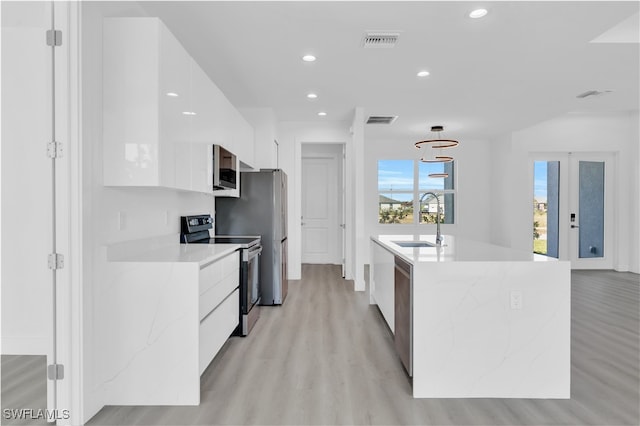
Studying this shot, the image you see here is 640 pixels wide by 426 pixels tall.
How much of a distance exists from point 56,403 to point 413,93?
4.50 m

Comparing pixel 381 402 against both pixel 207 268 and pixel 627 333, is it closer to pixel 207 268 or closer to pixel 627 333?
pixel 207 268

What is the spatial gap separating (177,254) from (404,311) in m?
1.60

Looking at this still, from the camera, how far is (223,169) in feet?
10.6

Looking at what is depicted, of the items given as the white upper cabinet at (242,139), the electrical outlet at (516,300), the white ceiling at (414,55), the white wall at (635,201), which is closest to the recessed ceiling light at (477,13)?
the white ceiling at (414,55)

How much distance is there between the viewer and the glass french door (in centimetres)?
676

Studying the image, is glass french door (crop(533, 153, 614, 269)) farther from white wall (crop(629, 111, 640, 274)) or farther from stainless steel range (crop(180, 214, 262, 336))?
stainless steel range (crop(180, 214, 262, 336))

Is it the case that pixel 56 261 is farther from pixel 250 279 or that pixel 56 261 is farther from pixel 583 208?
pixel 583 208

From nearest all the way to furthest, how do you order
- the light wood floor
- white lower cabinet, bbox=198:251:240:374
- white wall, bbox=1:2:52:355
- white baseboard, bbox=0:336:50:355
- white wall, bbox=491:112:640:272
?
1. the light wood floor
2. white lower cabinet, bbox=198:251:240:374
3. white wall, bbox=1:2:52:355
4. white baseboard, bbox=0:336:50:355
5. white wall, bbox=491:112:640:272

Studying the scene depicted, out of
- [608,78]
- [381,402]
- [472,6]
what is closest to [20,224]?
[381,402]

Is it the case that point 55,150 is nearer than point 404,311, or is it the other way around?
point 55,150

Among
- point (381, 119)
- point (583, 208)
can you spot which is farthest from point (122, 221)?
point (583, 208)

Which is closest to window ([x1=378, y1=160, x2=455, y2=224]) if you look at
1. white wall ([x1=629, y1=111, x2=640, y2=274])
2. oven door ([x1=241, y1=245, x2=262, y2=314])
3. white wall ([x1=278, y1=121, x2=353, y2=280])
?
white wall ([x1=278, y1=121, x2=353, y2=280])

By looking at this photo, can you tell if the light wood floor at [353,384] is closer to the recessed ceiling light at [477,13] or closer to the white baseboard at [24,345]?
the white baseboard at [24,345]

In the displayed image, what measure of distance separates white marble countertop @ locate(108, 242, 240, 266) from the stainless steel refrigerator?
4.35 ft
